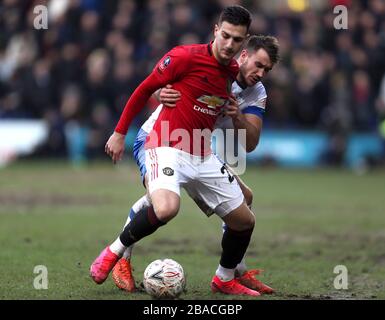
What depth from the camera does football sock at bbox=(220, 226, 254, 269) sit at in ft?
25.2

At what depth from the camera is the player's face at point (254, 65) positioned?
303 inches

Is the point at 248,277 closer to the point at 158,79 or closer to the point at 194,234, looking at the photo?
the point at 158,79

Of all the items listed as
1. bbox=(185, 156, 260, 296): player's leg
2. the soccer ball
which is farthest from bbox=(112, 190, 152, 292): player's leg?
bbox=(185, 156, 260, 296): player's leg

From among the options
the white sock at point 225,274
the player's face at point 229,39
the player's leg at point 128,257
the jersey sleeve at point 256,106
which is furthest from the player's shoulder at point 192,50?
the white sock at point 225,274

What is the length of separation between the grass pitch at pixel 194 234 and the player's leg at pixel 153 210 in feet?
0.83

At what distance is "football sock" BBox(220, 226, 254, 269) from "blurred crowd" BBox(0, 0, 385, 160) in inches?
527

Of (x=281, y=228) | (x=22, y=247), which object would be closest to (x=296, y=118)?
(x=281, y=228)

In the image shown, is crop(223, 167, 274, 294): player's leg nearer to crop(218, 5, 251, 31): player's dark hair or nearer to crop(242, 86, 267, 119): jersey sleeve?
crop(242, 86, 267, 119): jersey sleeve

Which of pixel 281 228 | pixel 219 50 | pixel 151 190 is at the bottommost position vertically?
pixel 281 228

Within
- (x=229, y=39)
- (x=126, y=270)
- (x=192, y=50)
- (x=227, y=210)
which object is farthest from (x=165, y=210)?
(x=229, y=39)

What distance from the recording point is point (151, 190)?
7305 mm

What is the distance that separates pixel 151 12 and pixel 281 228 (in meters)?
11.9

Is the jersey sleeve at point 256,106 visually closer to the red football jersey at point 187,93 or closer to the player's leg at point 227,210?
the red football jersey at point 187,93

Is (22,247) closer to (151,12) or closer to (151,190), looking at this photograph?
(151,190)
